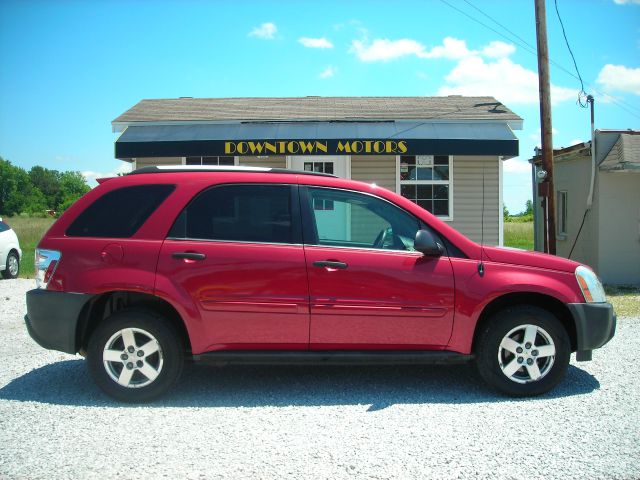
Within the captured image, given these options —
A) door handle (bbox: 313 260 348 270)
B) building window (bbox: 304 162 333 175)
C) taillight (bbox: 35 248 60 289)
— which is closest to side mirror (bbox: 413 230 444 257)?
door handle (bbox: 313 260 348 270)

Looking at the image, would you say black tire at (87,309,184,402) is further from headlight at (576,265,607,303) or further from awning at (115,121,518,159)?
awning at (115,121,518,159)

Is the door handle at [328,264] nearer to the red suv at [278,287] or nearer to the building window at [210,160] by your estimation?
the red suv at [278,287]

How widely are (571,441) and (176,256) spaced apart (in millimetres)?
2992

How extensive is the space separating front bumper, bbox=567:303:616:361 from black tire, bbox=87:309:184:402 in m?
3.14

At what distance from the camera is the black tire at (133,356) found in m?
4.39

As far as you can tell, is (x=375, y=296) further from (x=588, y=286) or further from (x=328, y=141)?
(x=328, y=141)

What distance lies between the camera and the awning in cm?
1113

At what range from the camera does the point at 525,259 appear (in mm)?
4652

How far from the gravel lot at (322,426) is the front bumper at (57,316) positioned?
480 mm

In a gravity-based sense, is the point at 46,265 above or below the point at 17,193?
below

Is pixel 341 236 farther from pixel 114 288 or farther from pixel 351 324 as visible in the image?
pixel 114 288

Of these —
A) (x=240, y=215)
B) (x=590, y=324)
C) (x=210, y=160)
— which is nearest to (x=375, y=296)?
(x=240, y=215)

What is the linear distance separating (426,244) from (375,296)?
1.80 feet

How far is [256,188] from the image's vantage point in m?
4.61
